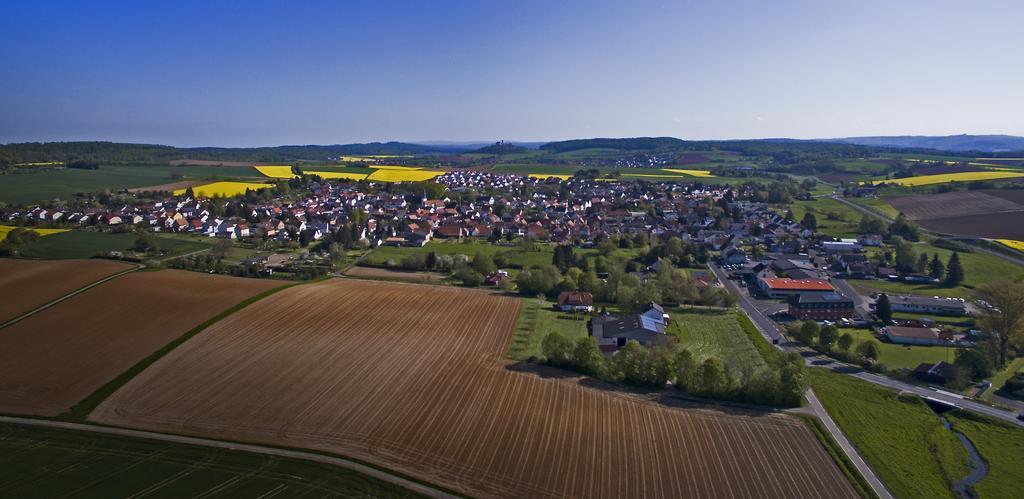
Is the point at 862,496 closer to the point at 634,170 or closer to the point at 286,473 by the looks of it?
the point at 286,473

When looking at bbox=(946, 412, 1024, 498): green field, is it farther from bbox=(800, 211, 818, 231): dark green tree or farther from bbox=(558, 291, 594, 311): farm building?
bbox=(800, 211, 818, 231): dark green tree

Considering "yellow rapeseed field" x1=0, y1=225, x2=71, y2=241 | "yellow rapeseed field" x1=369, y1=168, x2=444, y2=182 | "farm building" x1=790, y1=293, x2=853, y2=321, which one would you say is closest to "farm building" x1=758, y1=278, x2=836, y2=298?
"farm building" x1=790, y1=293, x2=853, y2=321

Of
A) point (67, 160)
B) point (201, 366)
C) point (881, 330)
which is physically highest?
point (67, 160)

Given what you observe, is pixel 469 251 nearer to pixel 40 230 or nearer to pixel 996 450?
pixel 40 230

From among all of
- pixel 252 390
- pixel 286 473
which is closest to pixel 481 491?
pixel 286 473

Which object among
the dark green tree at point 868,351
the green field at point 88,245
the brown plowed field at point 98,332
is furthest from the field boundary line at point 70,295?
the dark green tree at point 868,351
